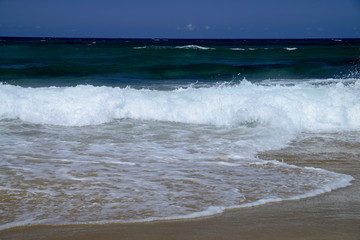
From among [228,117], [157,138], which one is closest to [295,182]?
[157,138]

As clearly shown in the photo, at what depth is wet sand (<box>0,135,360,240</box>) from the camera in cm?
304

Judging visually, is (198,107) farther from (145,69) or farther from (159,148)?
(145,69)

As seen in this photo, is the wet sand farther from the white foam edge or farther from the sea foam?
the sea foam

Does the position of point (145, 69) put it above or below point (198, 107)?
above

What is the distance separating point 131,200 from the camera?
12.4ft

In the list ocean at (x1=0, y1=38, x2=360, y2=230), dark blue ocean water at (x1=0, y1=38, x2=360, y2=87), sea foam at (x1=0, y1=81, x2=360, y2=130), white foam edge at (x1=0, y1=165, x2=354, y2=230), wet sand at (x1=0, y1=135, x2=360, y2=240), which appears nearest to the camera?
wet sand at (x1=0, y1=135, x2=360, y2=240)

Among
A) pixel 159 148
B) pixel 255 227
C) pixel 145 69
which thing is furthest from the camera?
pixel 145 69

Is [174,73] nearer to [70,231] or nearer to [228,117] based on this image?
[228,117]

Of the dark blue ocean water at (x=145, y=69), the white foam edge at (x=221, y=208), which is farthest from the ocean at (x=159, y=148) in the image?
the dark blue ocean water at (x=145, y=69)

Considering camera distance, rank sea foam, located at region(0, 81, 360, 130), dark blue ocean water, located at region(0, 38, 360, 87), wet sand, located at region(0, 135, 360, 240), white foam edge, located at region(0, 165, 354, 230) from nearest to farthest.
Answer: wet sand, located at region(0, 135, 360, 240) < white foam edge, located at region(0, 165, 354, 230) < sea foam, located at region(0, 81, 360, 130) < dark blue ocean water, located at region(0, 38, 360, 87)

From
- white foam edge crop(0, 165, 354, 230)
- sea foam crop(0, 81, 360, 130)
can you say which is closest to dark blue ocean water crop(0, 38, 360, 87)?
sea foam crop(0, 81, 360, 130)

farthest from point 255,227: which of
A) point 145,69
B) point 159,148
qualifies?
point 145,69

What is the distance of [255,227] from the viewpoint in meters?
3.21

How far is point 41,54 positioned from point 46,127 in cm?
1647
